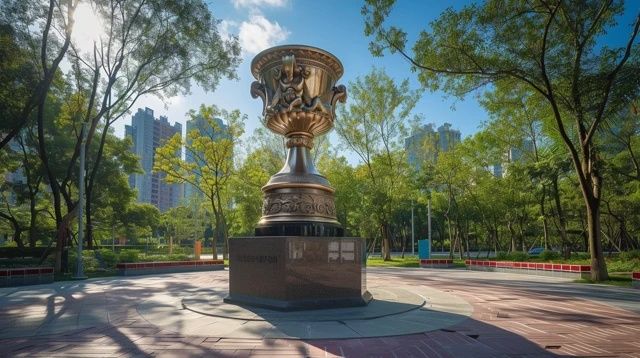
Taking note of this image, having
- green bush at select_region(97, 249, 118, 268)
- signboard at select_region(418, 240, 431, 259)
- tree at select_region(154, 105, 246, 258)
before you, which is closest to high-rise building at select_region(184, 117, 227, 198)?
tree at select_region(154, 105, 246, 258)

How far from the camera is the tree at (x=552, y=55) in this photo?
46.5 feet

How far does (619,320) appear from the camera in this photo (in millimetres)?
6945

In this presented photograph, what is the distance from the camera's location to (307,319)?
656cm

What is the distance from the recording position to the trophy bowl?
8.59m

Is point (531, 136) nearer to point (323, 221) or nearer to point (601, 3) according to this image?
point (601, 3)

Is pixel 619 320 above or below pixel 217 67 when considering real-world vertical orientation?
below

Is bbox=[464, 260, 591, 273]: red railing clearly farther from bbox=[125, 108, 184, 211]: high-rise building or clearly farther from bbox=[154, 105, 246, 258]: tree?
bbox=[125, 108, 184, 211]: high-rise building

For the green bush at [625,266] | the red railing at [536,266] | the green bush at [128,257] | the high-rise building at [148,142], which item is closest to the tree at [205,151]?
the green bush at [128,257]

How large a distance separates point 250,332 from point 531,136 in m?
26.7

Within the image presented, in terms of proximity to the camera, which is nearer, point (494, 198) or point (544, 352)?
point (544, 352)

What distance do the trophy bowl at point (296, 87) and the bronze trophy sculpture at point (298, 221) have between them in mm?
20

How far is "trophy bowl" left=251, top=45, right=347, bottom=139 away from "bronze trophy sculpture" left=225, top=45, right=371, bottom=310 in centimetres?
2

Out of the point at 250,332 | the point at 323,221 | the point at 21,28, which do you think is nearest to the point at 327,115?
the point at 323,221

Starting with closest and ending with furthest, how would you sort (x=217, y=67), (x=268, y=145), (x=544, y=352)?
(x=544, y=352)
(x=217, y=67)
(x=268, y=145)
